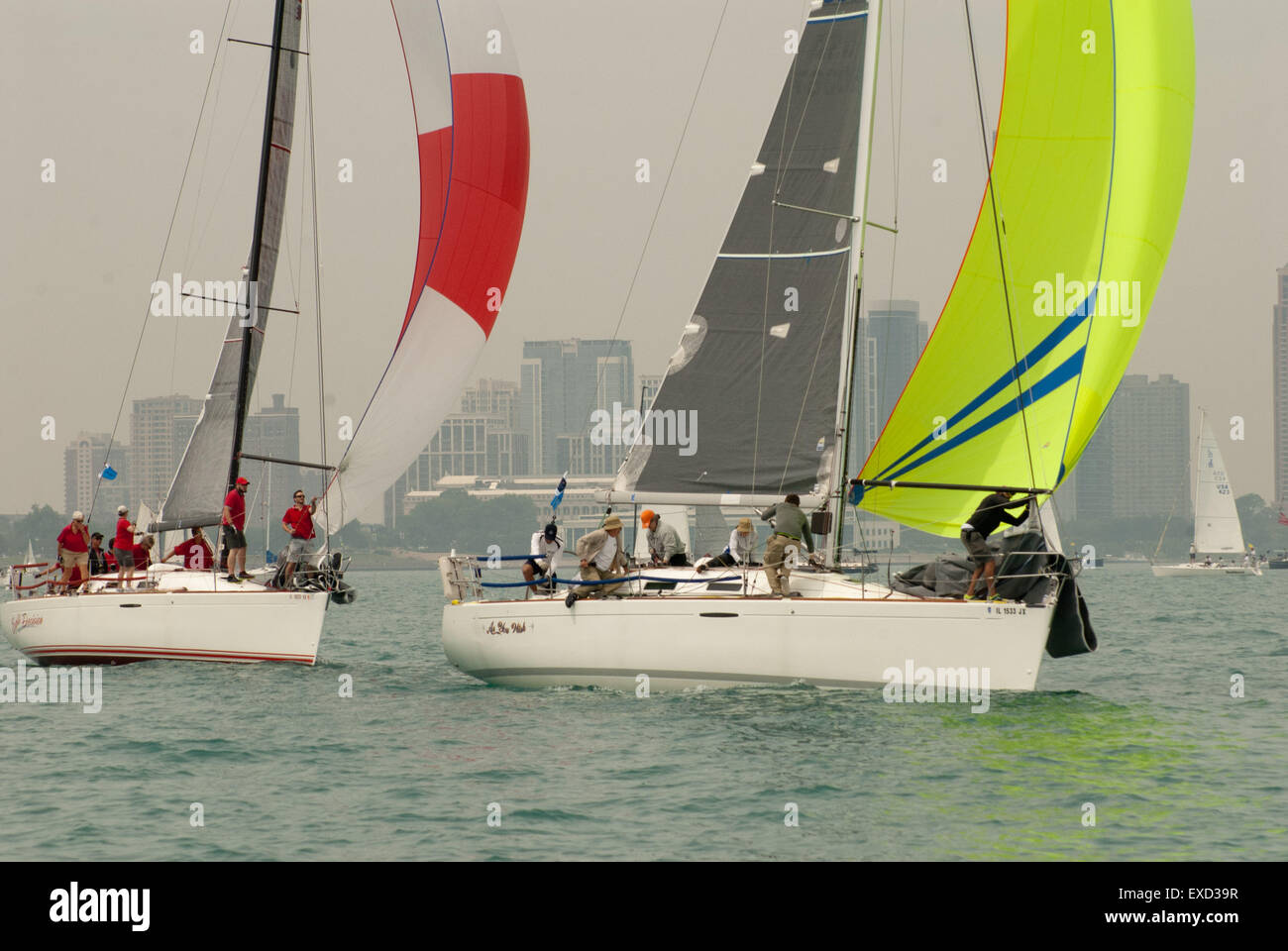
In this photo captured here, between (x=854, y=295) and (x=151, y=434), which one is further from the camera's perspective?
(x=151, y=434)

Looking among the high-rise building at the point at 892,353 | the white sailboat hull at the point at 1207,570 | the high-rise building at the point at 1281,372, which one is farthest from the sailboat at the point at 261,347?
the high-rise building at the point at 1281,372

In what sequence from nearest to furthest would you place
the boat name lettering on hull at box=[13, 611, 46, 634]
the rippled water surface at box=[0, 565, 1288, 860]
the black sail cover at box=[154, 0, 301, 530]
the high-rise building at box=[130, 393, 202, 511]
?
the rippled water surface at box=[0, 565, 1288, 860] → the boat name lettering on hull at box=[13, 611, 46, 634] → the black sail cover at box=[154, 0, 301, 530] → the high-rise building at box=[130, 393, 202, 511]

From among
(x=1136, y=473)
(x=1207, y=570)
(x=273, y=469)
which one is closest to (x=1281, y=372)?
(x=1136, y=473)

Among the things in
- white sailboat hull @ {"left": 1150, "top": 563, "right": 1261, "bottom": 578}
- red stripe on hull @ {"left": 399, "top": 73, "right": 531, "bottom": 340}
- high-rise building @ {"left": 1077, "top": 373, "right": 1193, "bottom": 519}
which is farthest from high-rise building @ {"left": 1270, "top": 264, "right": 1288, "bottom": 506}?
red stripe on hull @ {"left": 399, "top": 73, "right": 531, "bottom": 340}

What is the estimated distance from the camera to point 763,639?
497 inches

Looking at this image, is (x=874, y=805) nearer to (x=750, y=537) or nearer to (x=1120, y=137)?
(x=750, y=537)

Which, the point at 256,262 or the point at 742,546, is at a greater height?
the point at 256,262

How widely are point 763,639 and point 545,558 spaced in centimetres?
284

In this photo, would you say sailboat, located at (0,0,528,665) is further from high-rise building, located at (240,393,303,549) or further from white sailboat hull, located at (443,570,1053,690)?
white sailboat hull, located at (443,570,1053,690)

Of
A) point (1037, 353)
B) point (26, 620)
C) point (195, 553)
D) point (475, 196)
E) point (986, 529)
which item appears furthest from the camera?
point (195, 553)

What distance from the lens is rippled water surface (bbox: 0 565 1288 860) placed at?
8.26 meters

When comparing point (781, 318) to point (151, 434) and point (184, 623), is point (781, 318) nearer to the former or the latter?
point (184, 623)

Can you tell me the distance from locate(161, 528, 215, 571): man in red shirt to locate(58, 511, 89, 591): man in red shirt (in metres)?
1.02

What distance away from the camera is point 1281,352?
166 m
